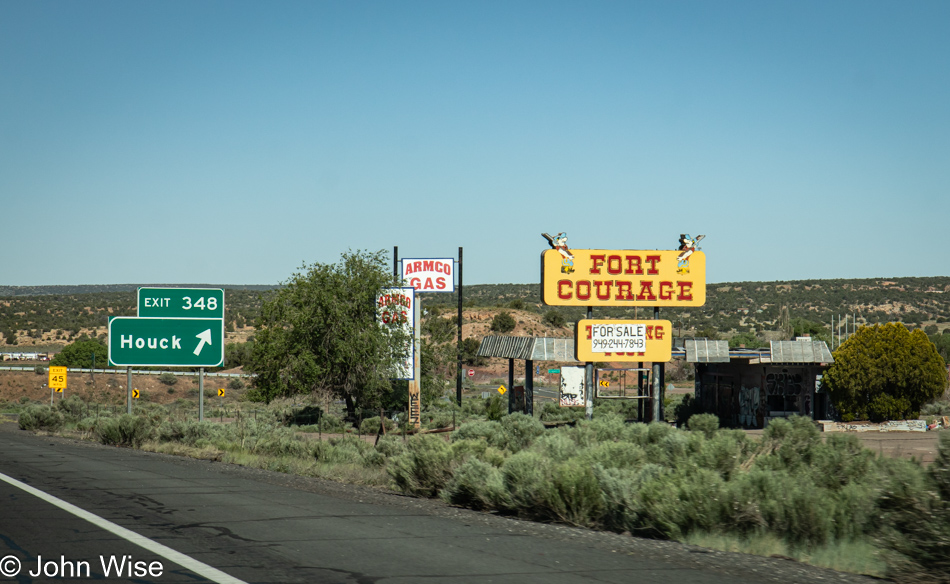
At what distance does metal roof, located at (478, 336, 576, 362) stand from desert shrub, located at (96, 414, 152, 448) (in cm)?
1550

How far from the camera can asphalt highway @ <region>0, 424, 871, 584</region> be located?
24.7 feet

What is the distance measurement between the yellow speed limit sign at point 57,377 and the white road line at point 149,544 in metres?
32.5

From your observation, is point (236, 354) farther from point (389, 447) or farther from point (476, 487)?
point (476, 487)

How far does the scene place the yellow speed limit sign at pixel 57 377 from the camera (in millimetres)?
41878

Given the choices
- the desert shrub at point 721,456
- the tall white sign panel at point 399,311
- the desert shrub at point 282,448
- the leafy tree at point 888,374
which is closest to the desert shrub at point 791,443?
the desert shrub at point 721,456

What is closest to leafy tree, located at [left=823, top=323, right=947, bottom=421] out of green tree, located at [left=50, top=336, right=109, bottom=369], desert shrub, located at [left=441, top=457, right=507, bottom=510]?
desert shrub, located at [left=441, top=457, right=507, bottom=510]

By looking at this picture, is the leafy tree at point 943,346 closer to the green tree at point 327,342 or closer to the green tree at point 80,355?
the green tree at point 327,342

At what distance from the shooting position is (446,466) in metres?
14.5

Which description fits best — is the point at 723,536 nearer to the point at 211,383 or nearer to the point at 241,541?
the point at 241,541

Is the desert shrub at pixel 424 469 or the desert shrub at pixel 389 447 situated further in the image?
the desert shrub at pixel 389 447

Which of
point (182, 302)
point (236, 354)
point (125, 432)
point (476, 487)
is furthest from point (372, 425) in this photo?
point (236, 354)

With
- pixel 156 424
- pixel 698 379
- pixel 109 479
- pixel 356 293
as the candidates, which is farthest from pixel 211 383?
pixel 109 479

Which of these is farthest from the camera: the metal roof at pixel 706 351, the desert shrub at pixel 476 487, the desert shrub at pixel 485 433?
the metal roof at pixel 706 351

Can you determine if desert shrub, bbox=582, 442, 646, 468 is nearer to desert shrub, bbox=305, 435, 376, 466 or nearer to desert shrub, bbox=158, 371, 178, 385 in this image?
desert shrub, bbox=305, 435, 376, 466
